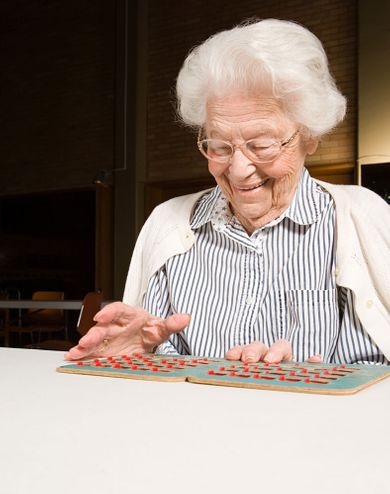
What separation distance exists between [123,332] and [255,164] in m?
0.52

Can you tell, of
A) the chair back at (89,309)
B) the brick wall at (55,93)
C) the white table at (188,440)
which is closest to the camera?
the white table at (188,440)

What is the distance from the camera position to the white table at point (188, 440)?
→ 0.48 m

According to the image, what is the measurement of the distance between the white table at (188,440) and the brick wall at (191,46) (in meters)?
6.02

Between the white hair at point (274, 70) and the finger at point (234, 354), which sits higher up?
the white hair at point (274, 70)

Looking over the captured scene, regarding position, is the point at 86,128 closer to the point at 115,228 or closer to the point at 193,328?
the point at 115,228

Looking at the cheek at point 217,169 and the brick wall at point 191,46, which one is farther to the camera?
the brick wall at point 191,46

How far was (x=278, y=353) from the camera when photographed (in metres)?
1.09

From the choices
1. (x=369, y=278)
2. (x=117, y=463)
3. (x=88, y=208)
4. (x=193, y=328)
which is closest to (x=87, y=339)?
(x=193, y=328)

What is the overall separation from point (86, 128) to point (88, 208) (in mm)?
1093

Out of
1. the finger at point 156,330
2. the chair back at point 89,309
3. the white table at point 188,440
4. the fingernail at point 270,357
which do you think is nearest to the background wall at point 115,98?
the chair back at point 89,309

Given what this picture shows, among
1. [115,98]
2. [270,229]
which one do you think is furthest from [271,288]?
[115,98]

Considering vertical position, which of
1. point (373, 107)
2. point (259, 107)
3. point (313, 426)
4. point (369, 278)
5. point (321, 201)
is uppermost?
point (373, 107)

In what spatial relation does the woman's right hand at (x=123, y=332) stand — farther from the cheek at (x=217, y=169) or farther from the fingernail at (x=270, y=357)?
the cheek at (x=217, y=169)

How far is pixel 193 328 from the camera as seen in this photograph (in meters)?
1.57
